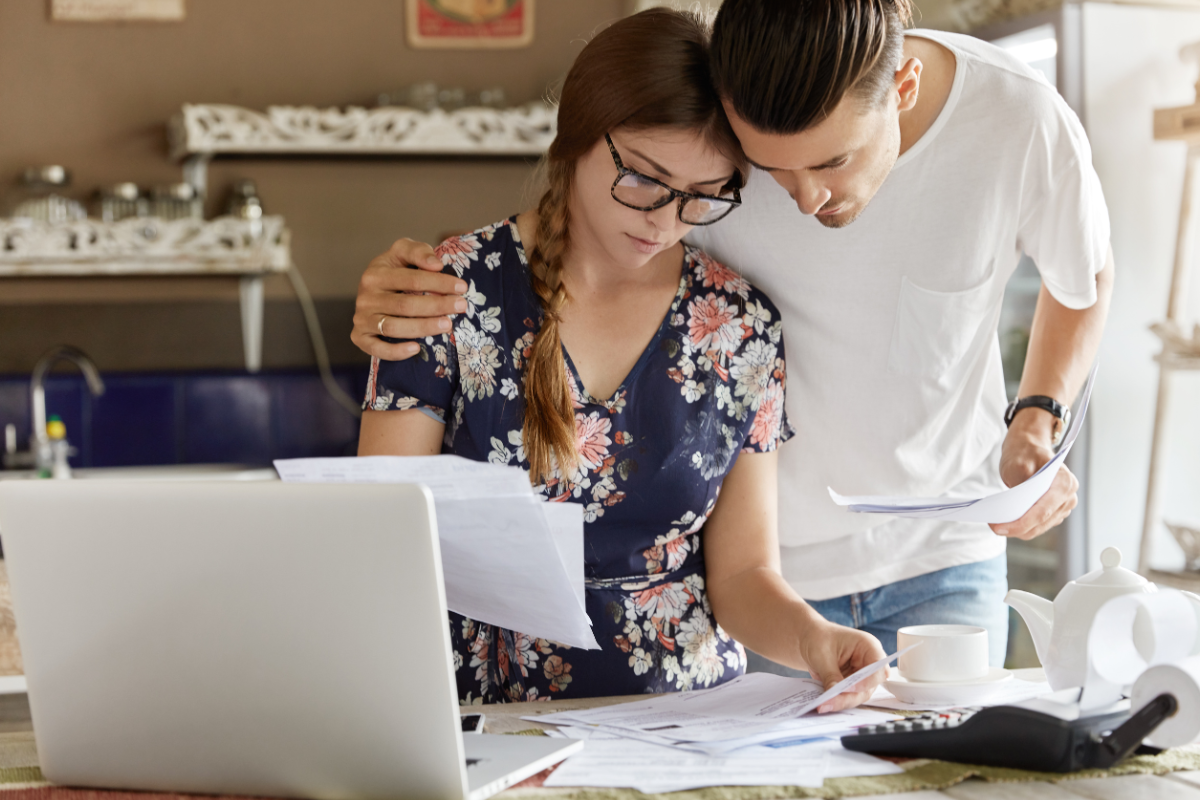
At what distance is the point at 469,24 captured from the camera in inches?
135

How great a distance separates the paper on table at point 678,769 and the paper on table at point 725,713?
0.04 meters

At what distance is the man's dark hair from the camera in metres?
1.09

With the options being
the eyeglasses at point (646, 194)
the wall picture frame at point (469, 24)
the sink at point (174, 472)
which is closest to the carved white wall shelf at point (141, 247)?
the sink at point (174, 472)

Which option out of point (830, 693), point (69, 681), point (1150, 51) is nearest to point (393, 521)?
point (69, 681)

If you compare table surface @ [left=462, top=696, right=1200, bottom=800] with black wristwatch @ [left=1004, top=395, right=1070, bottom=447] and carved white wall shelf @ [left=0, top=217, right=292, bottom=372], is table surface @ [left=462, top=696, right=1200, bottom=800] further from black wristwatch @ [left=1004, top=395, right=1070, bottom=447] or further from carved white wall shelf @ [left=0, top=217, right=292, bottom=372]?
carved white wall shelf @ [left=0, top=217, right=292, bottom=372]

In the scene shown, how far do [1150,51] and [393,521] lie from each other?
2462mm

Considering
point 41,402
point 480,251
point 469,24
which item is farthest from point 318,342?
point 480,251

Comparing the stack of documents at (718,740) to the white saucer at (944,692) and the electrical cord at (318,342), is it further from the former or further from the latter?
the electrical cord at (318,342)

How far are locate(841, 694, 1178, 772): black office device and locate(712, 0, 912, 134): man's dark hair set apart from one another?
57 centimetres

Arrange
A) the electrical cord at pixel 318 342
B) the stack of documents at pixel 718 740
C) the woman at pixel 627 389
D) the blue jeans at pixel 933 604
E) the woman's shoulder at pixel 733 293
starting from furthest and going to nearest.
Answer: the electrical cord at pixel 318 342 < the blue jeans at pixel 933 604 < the woman's shoulder at pixel 733 293 < the woman at pixel 627 389 < the stack of documents at pixel 718 740

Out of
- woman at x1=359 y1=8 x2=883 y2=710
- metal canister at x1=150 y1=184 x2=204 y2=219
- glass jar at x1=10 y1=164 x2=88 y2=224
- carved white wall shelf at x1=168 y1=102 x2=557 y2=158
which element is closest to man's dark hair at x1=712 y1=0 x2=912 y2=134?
woman at x1=359 y1=8 x2=883 y2=710

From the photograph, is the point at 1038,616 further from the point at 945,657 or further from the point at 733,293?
the point at 733,293

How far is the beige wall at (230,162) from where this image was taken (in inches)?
125

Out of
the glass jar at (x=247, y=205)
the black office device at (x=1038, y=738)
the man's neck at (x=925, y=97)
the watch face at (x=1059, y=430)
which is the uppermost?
the man's neck at (x=925, y=97)
